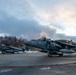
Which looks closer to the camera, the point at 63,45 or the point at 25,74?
the point at 25,74

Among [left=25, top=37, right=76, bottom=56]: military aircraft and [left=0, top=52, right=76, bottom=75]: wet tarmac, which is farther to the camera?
[left=25, top=37, right=76, bottom=56]: military aircraft

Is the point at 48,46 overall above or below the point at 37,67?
above

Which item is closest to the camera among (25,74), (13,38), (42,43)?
(25,74)

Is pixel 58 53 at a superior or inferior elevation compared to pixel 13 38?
inferior

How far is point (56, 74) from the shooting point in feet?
38.6

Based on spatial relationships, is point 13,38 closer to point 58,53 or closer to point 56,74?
point 58,53

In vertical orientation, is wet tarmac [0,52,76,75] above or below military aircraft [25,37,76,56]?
below

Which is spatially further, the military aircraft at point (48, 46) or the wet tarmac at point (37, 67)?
the military aircraft at point (48, 46)

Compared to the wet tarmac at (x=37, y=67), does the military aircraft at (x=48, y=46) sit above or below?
above

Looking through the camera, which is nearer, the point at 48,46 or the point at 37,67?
the point at 37,67

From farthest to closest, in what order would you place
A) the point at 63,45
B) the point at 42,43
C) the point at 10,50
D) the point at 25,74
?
the point at 10,50
the point at 63,45
the point at 42,43
the point at 25,74

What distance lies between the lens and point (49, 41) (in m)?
36.9

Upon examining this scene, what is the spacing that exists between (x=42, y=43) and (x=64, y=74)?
81.4ft

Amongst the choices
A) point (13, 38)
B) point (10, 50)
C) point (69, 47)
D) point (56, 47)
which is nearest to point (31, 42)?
point (56, 47)
